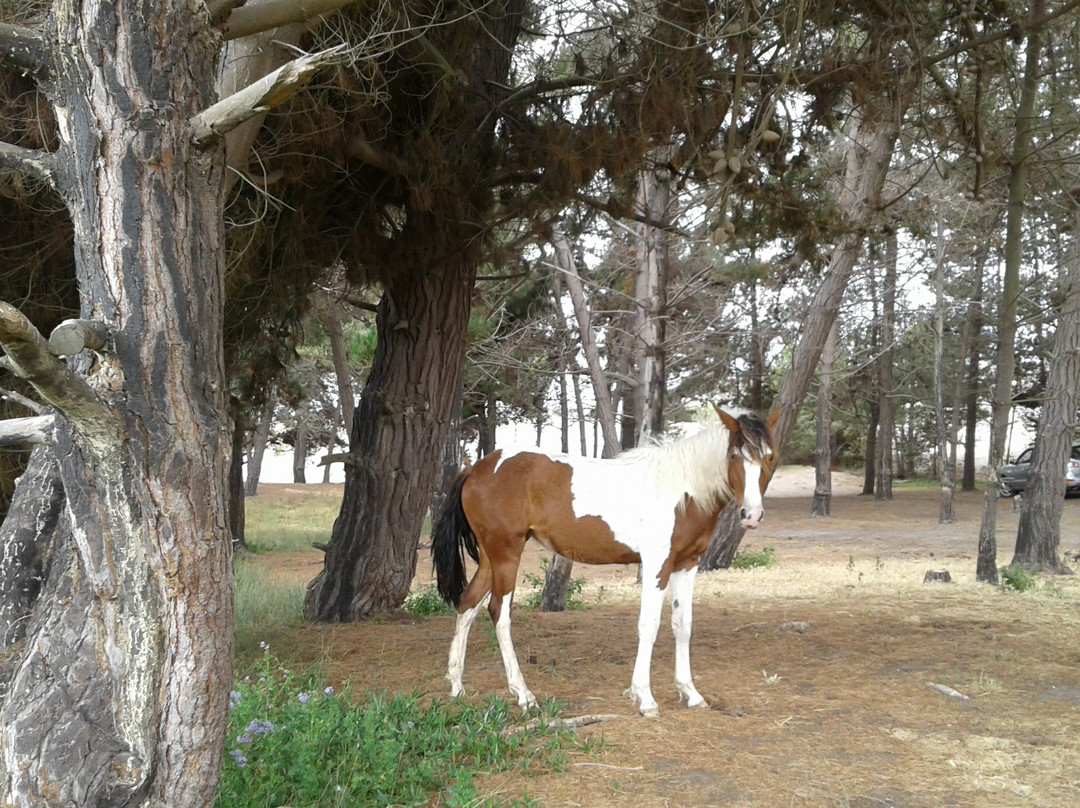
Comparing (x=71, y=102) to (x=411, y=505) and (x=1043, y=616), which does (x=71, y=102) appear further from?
(x=1043, y=616)

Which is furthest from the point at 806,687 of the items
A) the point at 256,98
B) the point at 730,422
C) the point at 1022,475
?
the point at 1022,475

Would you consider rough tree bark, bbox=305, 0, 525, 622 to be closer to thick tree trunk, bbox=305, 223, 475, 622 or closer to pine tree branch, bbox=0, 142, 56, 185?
thick tree trunk, bbox=305, 223, 475, 622

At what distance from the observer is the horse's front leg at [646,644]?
5.18 metres

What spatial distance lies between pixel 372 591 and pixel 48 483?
13.8 ft

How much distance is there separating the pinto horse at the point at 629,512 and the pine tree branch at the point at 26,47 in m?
3.33

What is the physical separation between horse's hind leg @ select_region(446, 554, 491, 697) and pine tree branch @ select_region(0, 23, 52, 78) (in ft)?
12.1

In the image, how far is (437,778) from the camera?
4.02 m

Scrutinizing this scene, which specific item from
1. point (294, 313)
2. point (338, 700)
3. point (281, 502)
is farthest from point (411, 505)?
point (281, 502)

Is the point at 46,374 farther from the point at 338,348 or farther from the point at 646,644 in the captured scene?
the point at 338,348

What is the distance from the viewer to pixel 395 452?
26.3 ft

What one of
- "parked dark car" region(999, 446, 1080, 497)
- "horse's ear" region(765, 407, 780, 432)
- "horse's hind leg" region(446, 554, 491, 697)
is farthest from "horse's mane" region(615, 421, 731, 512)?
"parked dark car" region(999, 446, 1080, 497)

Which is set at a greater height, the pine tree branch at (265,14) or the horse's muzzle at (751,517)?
the pine tree branch at (265,14)

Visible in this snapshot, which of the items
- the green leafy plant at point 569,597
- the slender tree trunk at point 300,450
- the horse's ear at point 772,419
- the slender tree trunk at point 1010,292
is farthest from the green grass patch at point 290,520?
the horse's ear at point 772,419

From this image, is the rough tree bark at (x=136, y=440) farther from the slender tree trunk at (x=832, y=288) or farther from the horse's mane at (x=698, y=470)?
the slender tree trunk at (x=832, y=288)
